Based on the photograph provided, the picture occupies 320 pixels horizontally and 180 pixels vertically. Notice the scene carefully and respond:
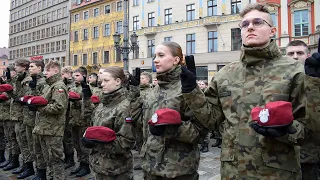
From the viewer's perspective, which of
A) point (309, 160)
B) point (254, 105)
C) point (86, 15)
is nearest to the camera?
point (254, 105)

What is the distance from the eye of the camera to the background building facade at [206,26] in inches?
821

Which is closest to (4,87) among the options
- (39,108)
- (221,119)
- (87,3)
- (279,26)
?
(39,108)

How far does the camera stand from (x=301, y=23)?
67.9 feet

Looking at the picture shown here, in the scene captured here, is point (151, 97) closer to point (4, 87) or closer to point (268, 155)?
point (268, 155)

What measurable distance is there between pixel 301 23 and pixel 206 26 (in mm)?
7923

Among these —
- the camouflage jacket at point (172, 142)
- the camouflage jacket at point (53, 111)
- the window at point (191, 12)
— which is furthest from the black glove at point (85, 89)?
the window at point (191, 12)

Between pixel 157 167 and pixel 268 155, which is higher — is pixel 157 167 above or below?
below

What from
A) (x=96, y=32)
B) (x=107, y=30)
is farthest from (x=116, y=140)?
(x=96, y=32)

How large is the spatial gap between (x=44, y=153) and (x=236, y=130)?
381 centimetres

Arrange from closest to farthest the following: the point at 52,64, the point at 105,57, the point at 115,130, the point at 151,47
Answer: the point at 115,130, the point at 52,64, the point at 151,47, the point at 105,57

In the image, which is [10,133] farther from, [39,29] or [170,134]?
[39,29]

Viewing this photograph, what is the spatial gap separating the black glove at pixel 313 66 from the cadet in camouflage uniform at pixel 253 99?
0.33 meters

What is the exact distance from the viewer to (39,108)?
437 cm

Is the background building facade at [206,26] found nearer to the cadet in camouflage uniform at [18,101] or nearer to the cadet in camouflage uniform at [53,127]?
the cadet in camouflage uniform at [18,101]
